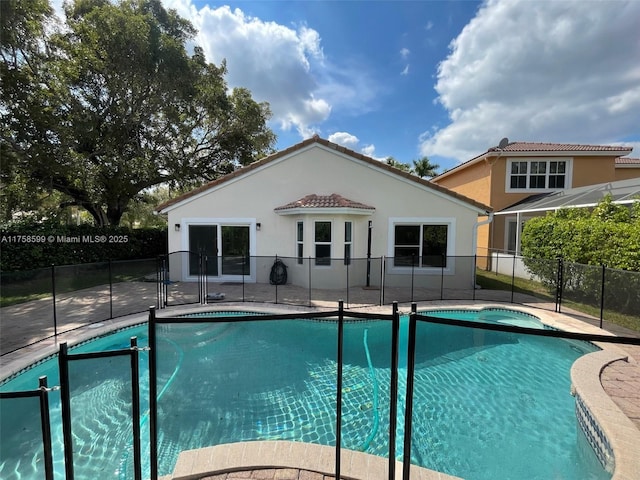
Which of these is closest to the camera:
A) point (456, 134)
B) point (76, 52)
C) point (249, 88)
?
point (76, 52)

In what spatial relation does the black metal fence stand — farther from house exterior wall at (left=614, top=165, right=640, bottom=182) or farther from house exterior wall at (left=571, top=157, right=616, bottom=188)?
house exterior wall at (left=614, top=165, right=640, bottom=182)

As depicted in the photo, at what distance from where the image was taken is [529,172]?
18.3 meters

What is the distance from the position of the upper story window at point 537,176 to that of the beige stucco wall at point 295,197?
928 cm

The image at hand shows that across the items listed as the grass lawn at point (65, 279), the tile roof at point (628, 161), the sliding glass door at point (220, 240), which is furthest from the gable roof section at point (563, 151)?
the grass lawn at point (65, 279)

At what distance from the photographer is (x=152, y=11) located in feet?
53.2

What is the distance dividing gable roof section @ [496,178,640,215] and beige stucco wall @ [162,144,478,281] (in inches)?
219

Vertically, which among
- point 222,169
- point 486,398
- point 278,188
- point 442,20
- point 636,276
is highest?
point 442,20

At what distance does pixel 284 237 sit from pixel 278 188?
214 centimetres

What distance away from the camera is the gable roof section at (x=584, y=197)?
1187 centimetres

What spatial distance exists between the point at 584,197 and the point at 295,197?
1330cm

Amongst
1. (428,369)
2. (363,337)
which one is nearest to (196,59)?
(363,337)

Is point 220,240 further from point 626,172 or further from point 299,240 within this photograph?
point 626,172

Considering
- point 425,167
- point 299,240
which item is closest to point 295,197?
point 299,240

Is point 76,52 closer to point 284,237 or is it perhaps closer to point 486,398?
point 284,237
